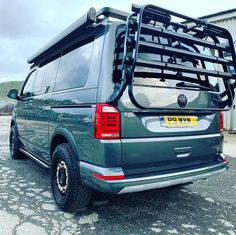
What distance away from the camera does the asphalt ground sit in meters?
2.80

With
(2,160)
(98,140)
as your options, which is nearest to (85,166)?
(98,140)

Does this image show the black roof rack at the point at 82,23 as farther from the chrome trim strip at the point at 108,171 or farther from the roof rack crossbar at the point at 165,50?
the chrome trim strip at the point at 108,171

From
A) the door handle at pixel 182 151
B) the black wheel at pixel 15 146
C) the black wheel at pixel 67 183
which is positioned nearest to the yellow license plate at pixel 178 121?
the door handle at pixel 182 151

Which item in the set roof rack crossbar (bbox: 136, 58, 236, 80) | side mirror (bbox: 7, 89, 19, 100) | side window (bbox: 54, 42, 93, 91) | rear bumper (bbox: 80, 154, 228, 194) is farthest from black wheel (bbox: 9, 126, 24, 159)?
roof rack crossbar (bbox: 136, 58, 236, 80)

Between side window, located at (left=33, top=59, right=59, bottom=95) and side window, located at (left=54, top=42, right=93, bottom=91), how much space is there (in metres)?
0.23

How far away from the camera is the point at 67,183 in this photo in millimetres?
3041

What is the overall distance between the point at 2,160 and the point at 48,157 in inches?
98.4

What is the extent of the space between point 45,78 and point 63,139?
1.33 m

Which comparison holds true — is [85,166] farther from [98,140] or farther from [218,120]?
[218,120]

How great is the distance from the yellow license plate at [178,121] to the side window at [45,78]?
177 centimetres

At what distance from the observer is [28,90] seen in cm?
504

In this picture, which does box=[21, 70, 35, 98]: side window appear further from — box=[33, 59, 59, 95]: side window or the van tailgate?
the van tailgate

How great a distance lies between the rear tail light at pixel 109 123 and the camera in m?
2.53

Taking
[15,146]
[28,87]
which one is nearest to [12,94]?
[28,87]
